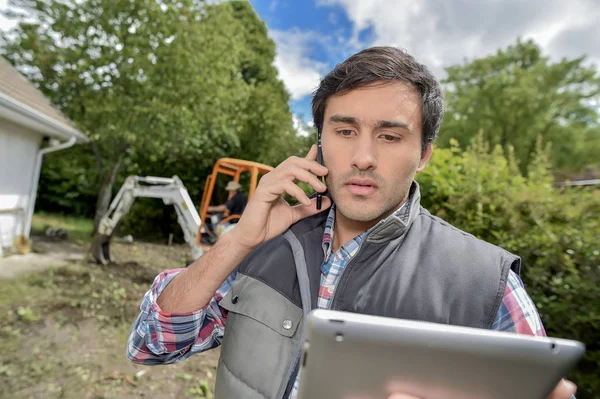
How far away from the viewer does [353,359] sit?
2.41ft

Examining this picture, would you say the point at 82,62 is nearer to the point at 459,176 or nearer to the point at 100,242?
the point at 100,242

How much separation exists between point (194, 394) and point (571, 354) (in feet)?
13.4

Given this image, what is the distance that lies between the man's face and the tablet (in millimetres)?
678

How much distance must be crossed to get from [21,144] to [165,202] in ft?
12.0

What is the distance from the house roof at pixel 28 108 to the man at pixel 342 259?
23.8 ft

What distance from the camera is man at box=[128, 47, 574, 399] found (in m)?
1.20

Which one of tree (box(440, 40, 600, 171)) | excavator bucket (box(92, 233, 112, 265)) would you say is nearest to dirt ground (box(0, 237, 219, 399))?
excavator bucket (box(92, 233, 112, 265))

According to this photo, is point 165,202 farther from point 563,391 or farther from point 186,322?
point 563,391

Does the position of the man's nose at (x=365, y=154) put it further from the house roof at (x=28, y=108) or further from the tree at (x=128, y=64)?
the tree at (x=128, y=64)

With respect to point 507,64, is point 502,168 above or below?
below

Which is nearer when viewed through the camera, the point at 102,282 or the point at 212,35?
the point at 102,282

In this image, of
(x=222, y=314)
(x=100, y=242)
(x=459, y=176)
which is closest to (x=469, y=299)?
(x=222, y=314)

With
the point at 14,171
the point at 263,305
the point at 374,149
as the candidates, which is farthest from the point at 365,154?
the point at 14,171

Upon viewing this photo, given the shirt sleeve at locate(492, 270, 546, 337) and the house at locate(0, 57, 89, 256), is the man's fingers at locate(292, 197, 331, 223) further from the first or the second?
the house at locate(0, 57, 89, 256)
